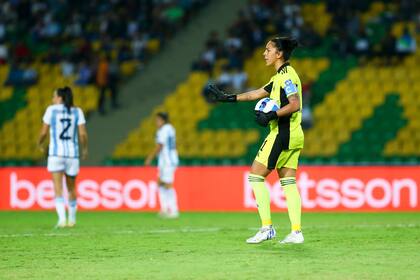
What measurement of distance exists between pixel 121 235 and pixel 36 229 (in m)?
2.14

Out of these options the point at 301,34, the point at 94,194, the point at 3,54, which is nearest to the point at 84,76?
the point at 3,54

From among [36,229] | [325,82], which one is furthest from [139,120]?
[36,229]

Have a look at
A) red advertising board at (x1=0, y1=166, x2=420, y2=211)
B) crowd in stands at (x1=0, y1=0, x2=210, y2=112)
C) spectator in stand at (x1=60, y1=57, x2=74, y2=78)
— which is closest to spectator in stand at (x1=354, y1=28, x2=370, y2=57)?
crowd in stands at (x1=0, y1=0, x2=210, y2=112)

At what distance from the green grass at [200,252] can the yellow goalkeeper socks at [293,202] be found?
275 mm

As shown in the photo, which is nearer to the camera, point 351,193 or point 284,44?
point 284,44

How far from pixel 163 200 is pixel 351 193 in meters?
3.92

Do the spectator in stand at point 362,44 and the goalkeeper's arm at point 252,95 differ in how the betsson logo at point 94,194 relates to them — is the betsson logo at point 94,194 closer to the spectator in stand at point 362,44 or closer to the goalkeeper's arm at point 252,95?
the spectator in stand at point 362,44

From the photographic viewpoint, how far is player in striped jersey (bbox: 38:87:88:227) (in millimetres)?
14273

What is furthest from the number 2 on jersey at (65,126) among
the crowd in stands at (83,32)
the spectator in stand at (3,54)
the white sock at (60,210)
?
the spectator in stand at (3,54)

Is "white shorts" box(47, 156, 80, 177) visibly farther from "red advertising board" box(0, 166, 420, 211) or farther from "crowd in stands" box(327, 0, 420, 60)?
"crowd in stands" box(327, 0, 420, 60)

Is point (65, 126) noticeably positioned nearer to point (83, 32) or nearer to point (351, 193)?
point (351, 193)

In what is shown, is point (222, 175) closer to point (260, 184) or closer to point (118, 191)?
point (118, 191)

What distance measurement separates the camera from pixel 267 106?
1048 centimetres

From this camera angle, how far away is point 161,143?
18.4 meters
